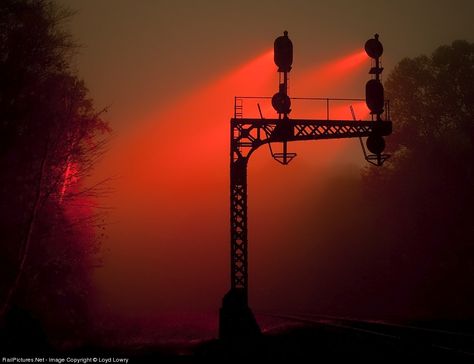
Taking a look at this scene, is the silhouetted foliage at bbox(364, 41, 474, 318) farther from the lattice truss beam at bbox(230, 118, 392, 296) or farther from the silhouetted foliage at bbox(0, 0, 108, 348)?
the silhouetted foliage at bbox(0, 0, 108, 348)

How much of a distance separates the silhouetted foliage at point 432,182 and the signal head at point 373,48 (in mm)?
13940

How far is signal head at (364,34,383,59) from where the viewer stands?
21.7 meters

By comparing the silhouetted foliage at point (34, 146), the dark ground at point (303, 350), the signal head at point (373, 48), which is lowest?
the dark ground at point (303, 350)

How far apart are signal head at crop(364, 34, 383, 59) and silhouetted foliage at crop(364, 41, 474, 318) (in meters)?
13.9

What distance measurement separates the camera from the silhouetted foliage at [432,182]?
3195 cm

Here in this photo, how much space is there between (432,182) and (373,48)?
16.9 metres

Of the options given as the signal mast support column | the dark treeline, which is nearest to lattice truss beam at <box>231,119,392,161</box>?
the signal mast support column

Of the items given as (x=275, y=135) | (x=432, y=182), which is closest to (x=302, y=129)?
(x=275, y=135)

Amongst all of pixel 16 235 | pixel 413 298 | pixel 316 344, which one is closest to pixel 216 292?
pixel 413 298

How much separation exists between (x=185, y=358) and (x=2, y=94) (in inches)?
467

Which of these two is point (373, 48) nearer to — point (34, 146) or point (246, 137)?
point (246, 137)
